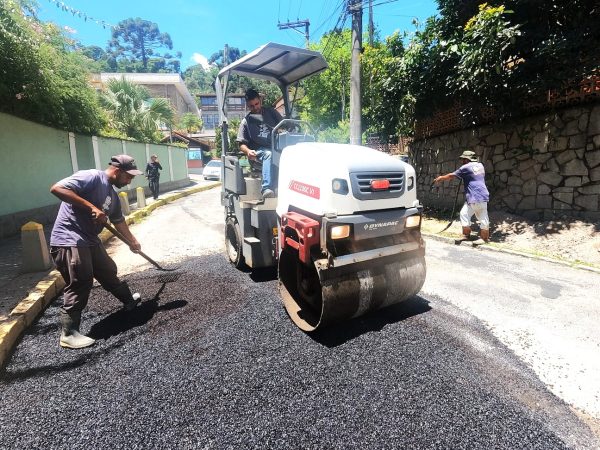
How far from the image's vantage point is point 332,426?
203 centimetres

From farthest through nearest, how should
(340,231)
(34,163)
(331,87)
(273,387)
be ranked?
(331,87)
(34,163)
(340,231)
(273,387)

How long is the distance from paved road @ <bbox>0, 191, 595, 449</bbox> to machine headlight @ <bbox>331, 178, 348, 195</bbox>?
4.28 feet

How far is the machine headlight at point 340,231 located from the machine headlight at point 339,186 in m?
0.29

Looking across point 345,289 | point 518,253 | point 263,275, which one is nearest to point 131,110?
point 263,275

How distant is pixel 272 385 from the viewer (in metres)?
2.39

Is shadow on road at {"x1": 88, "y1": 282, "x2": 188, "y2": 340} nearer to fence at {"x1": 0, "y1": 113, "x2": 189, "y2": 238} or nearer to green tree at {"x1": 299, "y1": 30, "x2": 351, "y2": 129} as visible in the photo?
fence at {"x1": 0, "y1": 113, "x2": 189, "y2": 238}

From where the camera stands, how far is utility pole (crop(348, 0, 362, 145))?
883cm

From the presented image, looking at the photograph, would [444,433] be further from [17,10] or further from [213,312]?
[17,10]

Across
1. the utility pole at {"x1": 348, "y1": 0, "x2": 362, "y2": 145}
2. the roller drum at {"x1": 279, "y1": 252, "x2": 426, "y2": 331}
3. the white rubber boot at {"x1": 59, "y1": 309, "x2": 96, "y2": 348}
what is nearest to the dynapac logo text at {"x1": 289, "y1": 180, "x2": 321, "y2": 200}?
the roller drum at {"x1": 279, "y1": 252, "x2": 426, "y2": 331}

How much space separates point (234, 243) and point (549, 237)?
550 centimetres

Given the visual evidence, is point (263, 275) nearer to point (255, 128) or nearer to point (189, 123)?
point (255, 128)

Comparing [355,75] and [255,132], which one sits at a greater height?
[355,75]

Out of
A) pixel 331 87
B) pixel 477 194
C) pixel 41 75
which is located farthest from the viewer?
pixel 331 87

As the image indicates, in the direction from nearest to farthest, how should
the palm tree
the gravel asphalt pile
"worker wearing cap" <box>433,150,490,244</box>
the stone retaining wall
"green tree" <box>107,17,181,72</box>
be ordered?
1. the gravel asphalt pile
2. the stone retaining wall
3. "worker wearing cap" <box>433,150,490,244</box>
4. the palm tree
5. "green tree" <box>107,17,181,72</box>
